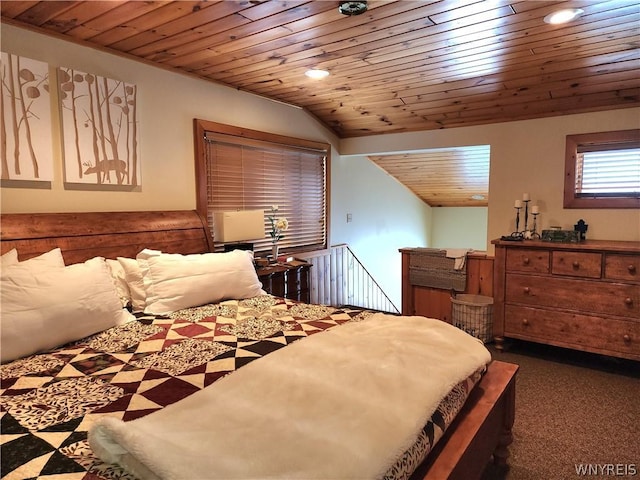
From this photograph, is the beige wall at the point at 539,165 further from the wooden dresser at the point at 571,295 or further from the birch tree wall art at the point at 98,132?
the birch tree wall art at the point at 98,132

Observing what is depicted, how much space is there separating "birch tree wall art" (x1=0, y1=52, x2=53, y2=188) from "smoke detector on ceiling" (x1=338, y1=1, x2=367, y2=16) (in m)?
1.73

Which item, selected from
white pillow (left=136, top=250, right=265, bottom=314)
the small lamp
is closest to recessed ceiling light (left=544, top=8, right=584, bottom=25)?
white pillow (left=136, top=250, right=265, bottom=314)

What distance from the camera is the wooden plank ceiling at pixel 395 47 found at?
2100mm

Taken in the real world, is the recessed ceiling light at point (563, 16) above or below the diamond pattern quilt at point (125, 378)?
above

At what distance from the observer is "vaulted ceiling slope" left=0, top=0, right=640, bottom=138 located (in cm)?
210

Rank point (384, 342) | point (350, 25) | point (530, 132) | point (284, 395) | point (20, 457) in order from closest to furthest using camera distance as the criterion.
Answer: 1. point (20, 457)
2. point (284, 395)
3. point (384, 342)
4. point (350, 25)
5. point (530, 132)

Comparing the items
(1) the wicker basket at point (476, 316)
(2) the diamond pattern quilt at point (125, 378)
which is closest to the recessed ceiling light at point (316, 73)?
(2) the diamond pattern quilt at point (125, 378)

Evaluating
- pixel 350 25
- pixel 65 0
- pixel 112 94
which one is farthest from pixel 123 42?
pixel 350 25

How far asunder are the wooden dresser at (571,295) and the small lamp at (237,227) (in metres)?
1.99

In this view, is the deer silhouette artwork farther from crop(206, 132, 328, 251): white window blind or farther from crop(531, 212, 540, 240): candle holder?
crop(531, 212, 540, 240): candle holder

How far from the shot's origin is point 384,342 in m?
1.61

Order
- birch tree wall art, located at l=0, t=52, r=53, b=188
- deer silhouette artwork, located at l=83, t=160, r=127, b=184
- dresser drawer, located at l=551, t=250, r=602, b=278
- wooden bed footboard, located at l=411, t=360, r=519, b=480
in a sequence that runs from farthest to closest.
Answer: dresser drawer, located at l=551, t=250, r=602, b=278 < deer silhouette artwork, located at l=83, t=160, r=127, b=184 < birch tree wall art, located at l=0, t=52, r=53, b=188 < wooden bed footboard, located at l=411, t=360, r=519, b=480

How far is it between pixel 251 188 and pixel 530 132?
2.53 metres

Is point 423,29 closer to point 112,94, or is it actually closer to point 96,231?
point 112,94
